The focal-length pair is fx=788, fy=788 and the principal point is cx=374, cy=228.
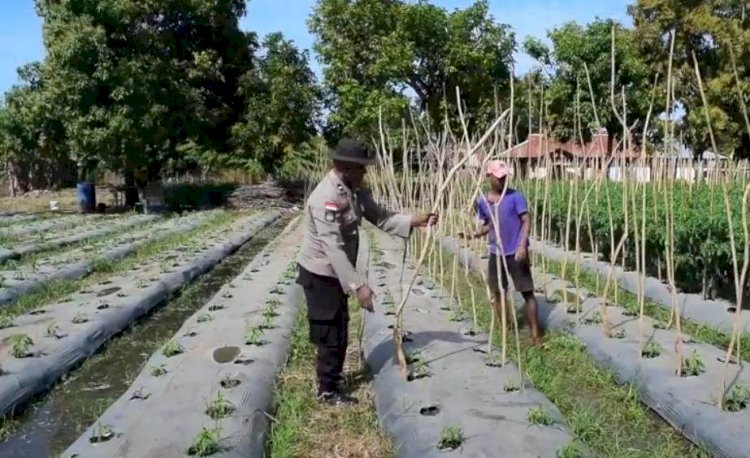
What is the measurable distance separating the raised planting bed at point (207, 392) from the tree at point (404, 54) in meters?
14.8

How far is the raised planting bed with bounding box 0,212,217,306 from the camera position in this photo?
24.9 ft

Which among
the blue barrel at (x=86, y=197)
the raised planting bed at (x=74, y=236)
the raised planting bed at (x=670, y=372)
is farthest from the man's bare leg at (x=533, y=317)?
the blue barrel at (x=86, y=197)

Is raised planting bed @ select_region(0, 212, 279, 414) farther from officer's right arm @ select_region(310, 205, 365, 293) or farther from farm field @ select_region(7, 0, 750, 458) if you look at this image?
officer's right arm @ select_region(310, 205, 365, 293)

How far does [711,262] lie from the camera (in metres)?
6.84

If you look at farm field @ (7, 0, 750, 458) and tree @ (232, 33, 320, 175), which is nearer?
farm field @ (7, 0, 750, 458)

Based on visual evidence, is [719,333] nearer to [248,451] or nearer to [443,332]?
[443,332]

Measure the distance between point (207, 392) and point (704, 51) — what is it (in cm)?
1980

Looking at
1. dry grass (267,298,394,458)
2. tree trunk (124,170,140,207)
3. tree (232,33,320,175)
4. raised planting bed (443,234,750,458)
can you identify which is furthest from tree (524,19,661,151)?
dry grass (267,298,394,458)

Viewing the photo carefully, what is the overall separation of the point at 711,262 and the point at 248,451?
493cm

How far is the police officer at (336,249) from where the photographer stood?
388 cm

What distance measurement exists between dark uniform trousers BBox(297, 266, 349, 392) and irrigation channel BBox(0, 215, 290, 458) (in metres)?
1.26

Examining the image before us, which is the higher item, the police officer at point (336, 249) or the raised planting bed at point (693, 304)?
the police officer at point (336, 249)

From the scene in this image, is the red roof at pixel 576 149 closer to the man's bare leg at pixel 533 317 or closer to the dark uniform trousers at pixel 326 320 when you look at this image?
the man's bare leg at pixel 533 317

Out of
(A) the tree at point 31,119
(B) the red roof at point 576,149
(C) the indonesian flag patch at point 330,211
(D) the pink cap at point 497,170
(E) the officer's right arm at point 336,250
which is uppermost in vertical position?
(A) the tree at point 31,119
